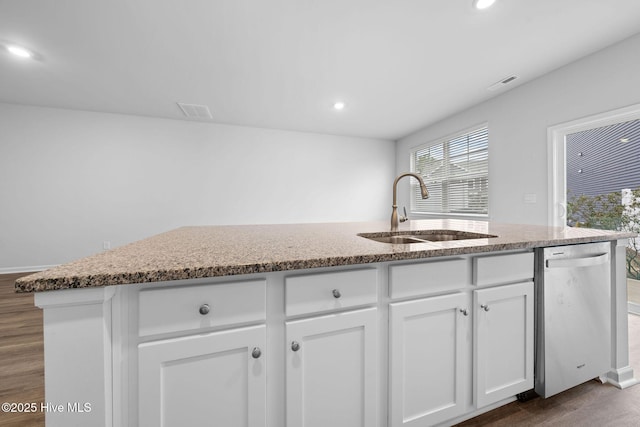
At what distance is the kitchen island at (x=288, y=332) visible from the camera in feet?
2.11

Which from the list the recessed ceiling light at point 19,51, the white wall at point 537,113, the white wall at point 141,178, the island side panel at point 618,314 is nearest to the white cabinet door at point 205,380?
the island side panel at point 618,314

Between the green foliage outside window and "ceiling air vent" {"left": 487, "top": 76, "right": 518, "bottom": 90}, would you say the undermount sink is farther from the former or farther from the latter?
"ceiling air vent" {"left": 487, "top": 76, "right": 518, "bottom": 90}

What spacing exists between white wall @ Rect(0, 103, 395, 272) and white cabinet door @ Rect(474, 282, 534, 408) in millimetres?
4271

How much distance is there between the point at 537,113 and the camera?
311 cm

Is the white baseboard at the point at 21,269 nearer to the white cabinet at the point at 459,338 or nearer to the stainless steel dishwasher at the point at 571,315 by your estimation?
the white cabinet at the point at 459,338

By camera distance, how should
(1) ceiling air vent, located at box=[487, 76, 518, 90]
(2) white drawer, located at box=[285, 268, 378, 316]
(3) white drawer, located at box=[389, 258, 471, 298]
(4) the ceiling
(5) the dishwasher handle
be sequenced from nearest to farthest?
(2) white drawer, located at box=[285, 268, 378, 316]
(3) white drawer, located at box=[389, 258, 471, 298]
(5) the dishwasher handle
(4) the ceiling
(1) ceiling air vent, located at box=[487, 76, 518, 90]

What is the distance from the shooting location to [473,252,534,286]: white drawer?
1.15 meters

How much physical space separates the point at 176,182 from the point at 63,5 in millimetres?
2851

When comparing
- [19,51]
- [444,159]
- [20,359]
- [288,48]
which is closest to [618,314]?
[288,48]

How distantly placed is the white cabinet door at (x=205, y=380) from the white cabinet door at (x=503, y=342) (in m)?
0.96

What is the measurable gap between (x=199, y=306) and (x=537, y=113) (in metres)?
4.10

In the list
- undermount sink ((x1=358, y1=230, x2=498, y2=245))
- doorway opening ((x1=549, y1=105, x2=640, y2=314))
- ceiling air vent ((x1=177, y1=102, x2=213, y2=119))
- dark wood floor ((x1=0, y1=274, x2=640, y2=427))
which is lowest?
dark wood floor ((x1=0, y1=274, x2=640, y2=427))

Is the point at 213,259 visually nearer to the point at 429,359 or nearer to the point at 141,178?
the point at 429,359

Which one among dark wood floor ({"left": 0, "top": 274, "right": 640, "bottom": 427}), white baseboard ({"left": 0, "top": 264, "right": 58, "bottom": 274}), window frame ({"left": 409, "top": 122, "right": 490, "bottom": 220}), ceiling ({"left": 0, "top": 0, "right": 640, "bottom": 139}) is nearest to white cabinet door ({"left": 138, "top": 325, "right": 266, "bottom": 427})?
dark wood floor ({"left": 0, "top": 274, "right": 640, "bottom": 427})
